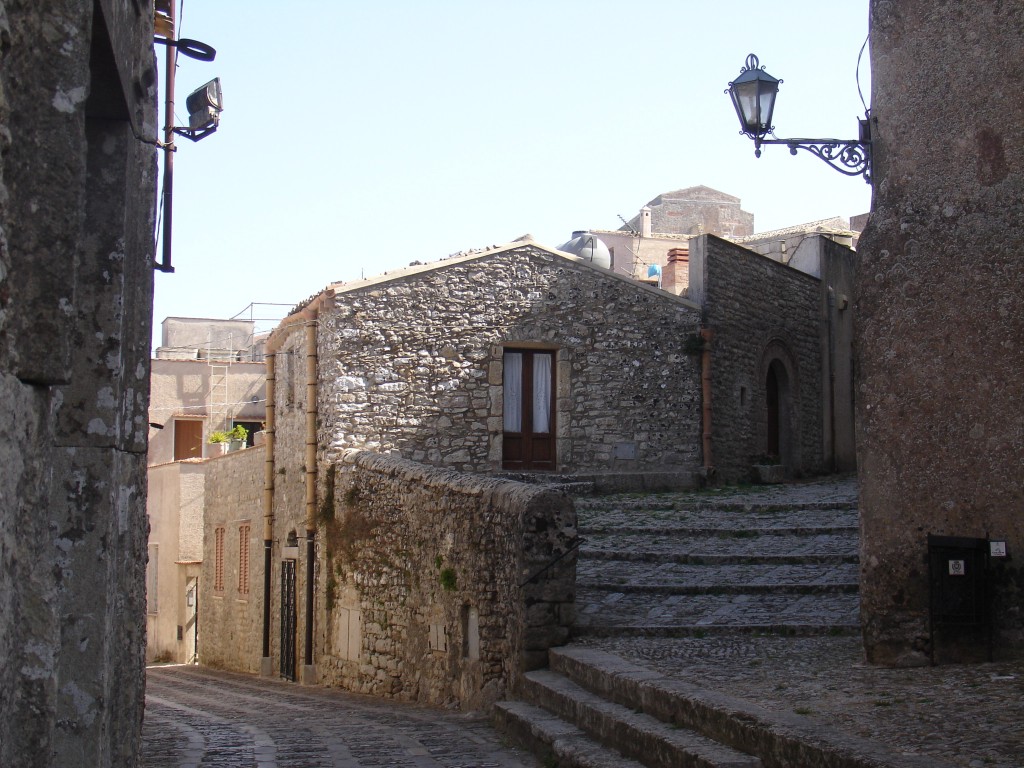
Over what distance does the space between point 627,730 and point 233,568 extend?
1580cm

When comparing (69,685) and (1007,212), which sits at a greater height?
(1007,212)

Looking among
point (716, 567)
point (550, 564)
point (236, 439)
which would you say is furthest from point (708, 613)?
point (236, 439)

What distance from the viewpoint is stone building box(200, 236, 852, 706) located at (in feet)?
51.9

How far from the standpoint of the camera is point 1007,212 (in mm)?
7586

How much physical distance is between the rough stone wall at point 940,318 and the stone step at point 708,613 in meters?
2.14

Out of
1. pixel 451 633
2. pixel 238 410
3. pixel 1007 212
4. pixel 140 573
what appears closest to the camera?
pixel 140 573

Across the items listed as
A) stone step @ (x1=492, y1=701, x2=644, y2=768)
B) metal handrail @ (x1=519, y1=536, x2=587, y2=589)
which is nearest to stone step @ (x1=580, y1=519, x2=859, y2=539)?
metal handrail @ (x1=519, y1=536, x2=587, y2=589)

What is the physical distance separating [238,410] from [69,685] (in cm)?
2803

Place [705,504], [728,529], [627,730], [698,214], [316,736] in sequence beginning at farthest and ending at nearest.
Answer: [698,214]
[705,504]
[728,529]
[316,736]
[627,730]

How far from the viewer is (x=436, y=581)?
1211cm

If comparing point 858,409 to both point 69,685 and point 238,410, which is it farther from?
point 238,410

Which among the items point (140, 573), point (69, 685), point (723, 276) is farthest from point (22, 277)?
point (723, 276)

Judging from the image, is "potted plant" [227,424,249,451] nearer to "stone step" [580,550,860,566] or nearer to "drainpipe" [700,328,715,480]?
"drainpipe" [700,328,715,480]

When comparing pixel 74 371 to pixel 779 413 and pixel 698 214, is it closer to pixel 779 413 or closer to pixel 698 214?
pixel 779 413
